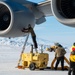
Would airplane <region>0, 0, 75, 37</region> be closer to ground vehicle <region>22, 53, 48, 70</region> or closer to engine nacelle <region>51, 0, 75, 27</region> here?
engine nacelle <region>51, 0, 75, 27</region>

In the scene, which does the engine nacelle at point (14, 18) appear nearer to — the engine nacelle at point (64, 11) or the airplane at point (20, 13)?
the airplane at point (20, 13)

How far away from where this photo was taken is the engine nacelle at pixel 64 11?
818 cm

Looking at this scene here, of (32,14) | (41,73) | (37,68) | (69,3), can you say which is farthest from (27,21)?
(37,68)

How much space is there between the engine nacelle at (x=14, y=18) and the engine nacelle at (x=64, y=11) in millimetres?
1937

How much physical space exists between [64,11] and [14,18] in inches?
78.7

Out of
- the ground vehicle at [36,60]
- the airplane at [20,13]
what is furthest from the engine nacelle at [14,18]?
the ground vehicle at [36,60]

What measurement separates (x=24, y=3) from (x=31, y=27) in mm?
821

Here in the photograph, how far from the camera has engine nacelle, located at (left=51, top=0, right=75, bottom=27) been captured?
818 cm

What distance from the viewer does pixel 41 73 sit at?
14.4m

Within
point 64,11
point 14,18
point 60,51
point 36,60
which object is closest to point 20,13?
point 14,18

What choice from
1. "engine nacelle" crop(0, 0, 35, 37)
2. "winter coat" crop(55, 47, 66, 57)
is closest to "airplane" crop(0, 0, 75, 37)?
"engine nacelle" crop(0, 0, 35, 37)

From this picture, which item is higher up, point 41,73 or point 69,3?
point 69,3

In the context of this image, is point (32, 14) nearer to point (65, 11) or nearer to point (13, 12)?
point (13, 12)

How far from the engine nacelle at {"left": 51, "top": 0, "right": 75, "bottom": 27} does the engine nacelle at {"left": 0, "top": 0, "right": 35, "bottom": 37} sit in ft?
6.36
